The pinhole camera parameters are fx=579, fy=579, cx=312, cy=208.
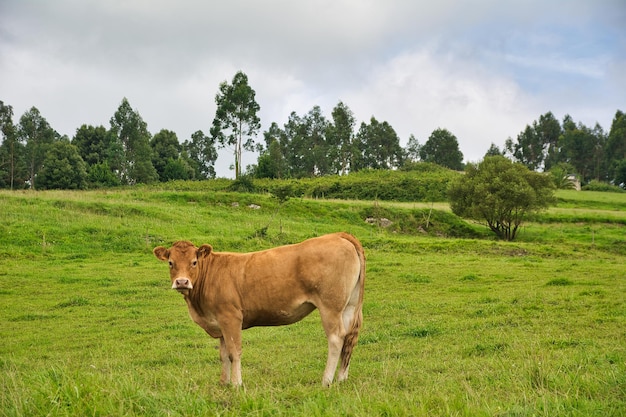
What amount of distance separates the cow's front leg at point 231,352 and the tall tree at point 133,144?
2870 inches

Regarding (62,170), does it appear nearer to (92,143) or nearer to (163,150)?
(92,143)

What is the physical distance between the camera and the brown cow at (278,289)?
8000 mm

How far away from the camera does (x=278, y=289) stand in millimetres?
8148

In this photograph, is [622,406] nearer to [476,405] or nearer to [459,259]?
[476,405]

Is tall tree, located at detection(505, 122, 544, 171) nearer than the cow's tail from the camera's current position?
No

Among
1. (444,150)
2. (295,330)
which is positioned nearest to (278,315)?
(295,330)

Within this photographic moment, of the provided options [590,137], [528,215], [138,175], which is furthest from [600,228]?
[590,137]

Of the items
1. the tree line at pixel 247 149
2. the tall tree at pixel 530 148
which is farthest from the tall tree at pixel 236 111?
the tall tree at pixel 530 148

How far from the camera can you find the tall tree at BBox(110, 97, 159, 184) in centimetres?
7806

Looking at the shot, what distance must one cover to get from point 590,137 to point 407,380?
417 feet

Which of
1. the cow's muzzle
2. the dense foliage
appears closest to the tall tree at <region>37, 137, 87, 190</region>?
the dense foliage

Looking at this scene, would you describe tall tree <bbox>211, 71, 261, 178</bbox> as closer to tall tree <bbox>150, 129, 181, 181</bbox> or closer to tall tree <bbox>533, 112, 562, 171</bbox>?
tall tree <bbox>150, 129, 181, 181</bbox>

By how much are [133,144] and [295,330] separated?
7651 cm

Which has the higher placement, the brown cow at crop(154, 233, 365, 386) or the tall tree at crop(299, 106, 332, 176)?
the tall tree at crop(299, 106, 332, 176)
